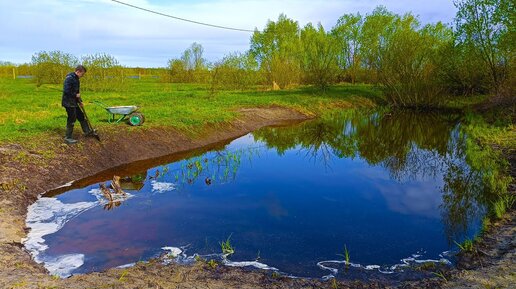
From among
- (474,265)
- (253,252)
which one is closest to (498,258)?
(474,265)

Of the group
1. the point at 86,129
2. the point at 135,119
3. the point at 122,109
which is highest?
the point at 122,109

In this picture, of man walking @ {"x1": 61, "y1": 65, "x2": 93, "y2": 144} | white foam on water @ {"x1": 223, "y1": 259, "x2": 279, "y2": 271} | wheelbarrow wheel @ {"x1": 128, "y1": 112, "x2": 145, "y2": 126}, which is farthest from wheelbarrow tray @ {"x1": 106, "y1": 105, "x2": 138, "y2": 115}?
white foam on water @ {"x1": 223, "y1": 259, "x2": 279, "y2": 271}

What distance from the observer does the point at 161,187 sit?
1012 centimetres

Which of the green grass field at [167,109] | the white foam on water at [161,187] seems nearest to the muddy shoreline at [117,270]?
Answer: the green grass field at [167,109]

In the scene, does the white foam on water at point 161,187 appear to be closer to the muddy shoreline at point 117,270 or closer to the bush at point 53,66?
the muddy shoreline at point 117,270

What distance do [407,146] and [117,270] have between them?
12884mm

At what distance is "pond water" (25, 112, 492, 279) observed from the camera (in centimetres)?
638

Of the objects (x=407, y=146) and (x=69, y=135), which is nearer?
→ (x=69, y=135)

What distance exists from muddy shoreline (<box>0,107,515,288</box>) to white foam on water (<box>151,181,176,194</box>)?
1.77 meters

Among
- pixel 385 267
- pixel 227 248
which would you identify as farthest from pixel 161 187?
pixel 385 267

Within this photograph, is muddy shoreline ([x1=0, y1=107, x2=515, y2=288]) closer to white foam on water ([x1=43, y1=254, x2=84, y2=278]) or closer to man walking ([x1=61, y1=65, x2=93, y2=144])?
white foam on water ([x1=43, y1=254, x2=84, y2=278])

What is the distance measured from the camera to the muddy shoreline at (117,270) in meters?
5.17

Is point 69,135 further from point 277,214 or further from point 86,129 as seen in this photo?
point 277,214

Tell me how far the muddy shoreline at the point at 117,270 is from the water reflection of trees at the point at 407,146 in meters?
1.07
